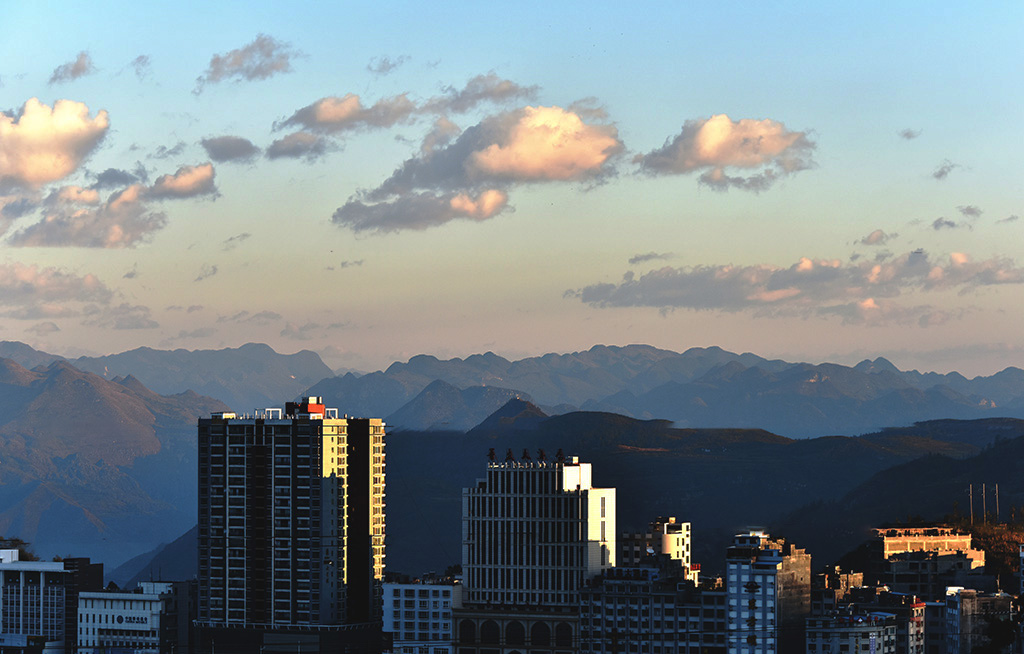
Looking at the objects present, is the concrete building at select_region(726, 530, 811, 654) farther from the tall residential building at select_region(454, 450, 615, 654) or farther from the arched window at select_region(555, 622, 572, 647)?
the tall residential building at select_region(454, 450, 615, 654)

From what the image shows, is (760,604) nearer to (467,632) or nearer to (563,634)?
(563,634)

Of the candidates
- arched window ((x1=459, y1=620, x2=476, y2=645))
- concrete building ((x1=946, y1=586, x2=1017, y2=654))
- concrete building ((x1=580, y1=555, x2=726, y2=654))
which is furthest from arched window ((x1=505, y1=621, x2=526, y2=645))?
concrete building ((x1=946, y1=586, x2=1017, y2=654))

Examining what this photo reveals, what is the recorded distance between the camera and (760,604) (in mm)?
167000

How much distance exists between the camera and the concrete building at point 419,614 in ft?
640

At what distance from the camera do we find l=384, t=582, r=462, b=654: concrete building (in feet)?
640

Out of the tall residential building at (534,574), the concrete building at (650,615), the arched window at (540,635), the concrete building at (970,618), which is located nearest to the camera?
the concrete building at (650,615)

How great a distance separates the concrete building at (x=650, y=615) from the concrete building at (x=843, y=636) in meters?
9.00

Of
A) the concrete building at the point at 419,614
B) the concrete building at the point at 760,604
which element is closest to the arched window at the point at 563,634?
the concrete building at the point at 419,614

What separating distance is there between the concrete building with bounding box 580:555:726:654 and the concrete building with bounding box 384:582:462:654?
1888cm

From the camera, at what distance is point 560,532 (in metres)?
198

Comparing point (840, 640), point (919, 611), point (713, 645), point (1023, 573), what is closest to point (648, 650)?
point (713, 645)

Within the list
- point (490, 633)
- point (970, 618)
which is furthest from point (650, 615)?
point (970, 618)

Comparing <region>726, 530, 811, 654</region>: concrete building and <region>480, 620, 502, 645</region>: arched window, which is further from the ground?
<region>726, 530, 811, 654</region>: concrete building

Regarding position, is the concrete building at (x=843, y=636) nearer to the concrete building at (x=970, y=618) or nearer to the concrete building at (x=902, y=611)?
the concrete building at (x=902, y=611)
